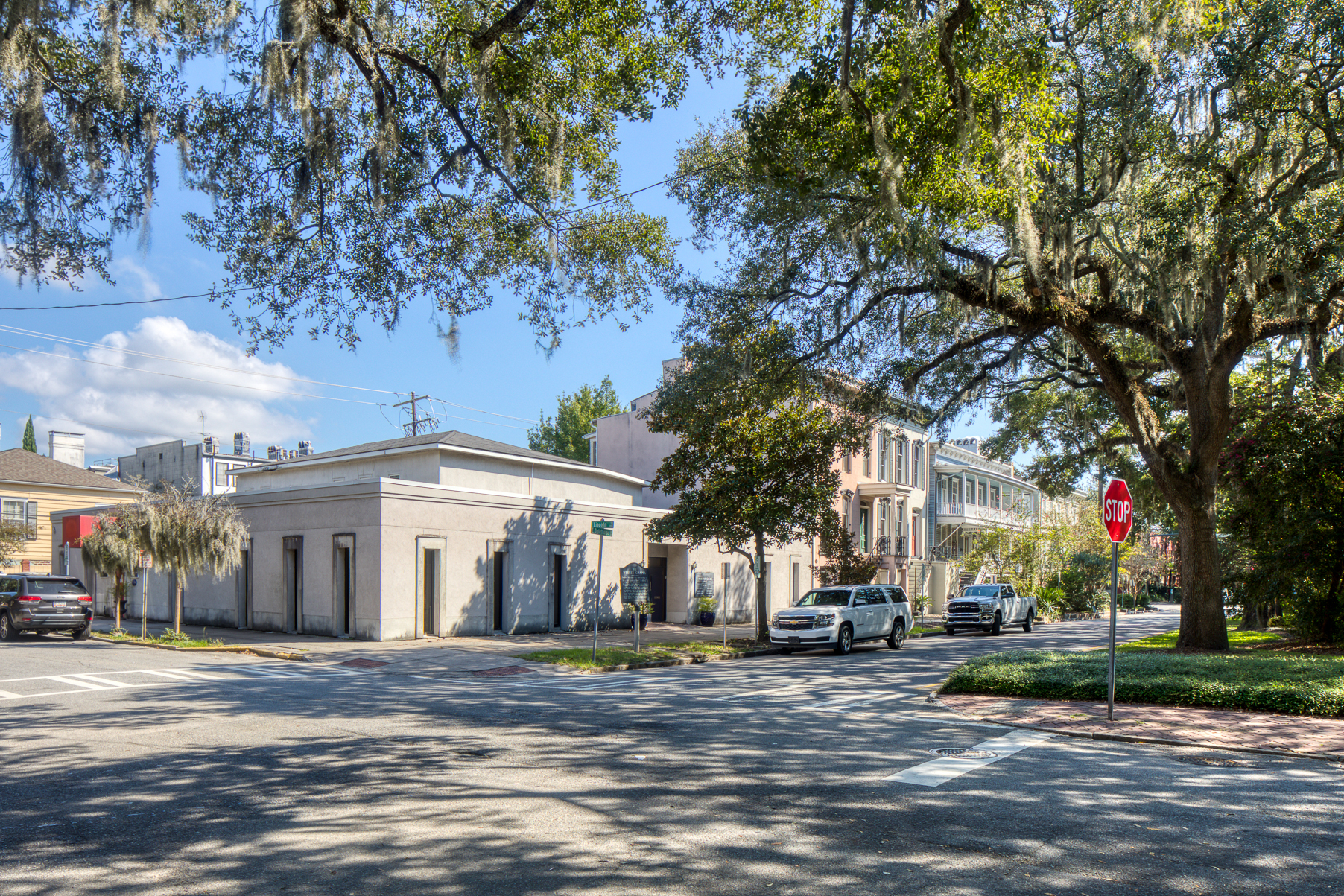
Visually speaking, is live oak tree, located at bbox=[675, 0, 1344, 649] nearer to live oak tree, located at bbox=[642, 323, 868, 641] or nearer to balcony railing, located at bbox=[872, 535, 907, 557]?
live oak tree, located at bbox=[642, 323, 868, 641]

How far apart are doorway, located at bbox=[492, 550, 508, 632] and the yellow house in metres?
25.0

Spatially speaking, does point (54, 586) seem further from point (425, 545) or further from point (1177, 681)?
point (1177, 681)

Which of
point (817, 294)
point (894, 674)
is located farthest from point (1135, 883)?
point (817, 294)

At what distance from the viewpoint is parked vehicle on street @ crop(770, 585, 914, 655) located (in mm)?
22609

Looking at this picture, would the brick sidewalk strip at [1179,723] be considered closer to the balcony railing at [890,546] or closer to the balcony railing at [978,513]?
the balcony railing at [890,546]

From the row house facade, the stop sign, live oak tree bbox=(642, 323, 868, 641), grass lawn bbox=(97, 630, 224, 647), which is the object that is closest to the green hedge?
the stop sign

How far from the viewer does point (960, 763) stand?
8.47 meters

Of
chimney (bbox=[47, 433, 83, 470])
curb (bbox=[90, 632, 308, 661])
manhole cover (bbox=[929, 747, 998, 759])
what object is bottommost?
curb (bbox=[90, 632, 308, 661])

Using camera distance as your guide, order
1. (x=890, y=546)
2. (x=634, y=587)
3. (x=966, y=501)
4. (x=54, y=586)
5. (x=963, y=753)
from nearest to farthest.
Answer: (x=963, y=753), (x=54, y=586), (x=634, y=587), (x=890, y=546), (x=966, y=501)

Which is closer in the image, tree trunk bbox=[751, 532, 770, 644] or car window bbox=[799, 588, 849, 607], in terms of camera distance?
car window bbox=[799, 588, 849, 607]

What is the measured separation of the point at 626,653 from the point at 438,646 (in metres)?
4.74

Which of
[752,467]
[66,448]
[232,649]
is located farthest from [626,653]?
[66,448]

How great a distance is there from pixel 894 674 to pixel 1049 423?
19092 mm

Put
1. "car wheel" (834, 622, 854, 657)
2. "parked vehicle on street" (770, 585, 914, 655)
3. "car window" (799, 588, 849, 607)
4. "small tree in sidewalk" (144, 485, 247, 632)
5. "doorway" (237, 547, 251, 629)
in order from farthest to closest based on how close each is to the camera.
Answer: "doorway" (237, 547, 251, 629) → "car window" (799, 588, 849, 607) → "car wheel" (834, 622, 854, 657) → "parked vehicle on street" (770, 585, 914, 655) → "small tree in sidewalk" (144, 485, 247, 632)
